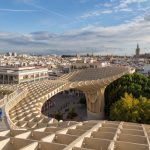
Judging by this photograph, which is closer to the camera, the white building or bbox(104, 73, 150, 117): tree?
bbox(104, 73, 150, 117): tree

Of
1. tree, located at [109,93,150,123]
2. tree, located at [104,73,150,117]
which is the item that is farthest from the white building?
tree, located at [109,93,150,123]

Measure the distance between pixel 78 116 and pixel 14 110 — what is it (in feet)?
102

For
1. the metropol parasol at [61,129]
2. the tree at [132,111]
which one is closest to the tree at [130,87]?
the metropol parasol at [61,129]

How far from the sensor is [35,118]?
24.2m

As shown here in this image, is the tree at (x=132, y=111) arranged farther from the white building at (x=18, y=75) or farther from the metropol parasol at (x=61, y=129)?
the white building at (x=18, y=75)

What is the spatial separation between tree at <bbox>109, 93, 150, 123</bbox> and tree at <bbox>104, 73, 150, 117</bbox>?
1036cm

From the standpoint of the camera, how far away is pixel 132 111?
36.1m

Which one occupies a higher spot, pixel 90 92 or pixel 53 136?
pixel 53 136

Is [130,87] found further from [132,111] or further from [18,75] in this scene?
[18,75]

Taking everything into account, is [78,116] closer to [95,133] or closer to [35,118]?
[35,118]

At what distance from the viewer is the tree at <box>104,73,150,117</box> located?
48.3 metres

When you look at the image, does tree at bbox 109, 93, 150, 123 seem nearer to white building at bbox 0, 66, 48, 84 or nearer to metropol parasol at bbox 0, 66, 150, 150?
metropol parasol at bbox 0, 66, 150, 150

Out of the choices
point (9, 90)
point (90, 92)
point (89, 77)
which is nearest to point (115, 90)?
point (90, 92)

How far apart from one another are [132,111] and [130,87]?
43.2 ft
